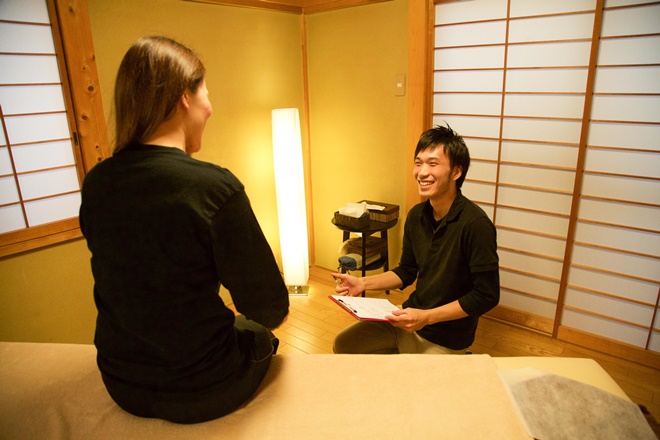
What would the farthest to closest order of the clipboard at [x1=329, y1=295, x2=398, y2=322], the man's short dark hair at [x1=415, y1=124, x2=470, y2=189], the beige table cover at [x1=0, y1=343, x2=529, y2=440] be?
the man's short dark hair at [x1=415, y1=124, x2=470, y2=189]
the clipboard at [x1=329, y1=295, x2=398, y2=322]
the beige table cover at [x1=0, y1=343, x2=529, y2=440]

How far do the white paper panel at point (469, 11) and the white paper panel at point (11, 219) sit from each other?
2.65m

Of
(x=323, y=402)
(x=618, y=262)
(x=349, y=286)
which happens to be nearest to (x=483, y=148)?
(x=618, y=262)

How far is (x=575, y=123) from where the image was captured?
2.39 m

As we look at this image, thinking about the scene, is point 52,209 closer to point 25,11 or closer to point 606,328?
point 25,11

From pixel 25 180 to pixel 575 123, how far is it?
114 inches

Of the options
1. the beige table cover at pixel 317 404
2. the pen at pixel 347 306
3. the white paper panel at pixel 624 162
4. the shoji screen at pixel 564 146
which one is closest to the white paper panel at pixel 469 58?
the shoji screen at pixel 564 146

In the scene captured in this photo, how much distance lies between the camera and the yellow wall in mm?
2379

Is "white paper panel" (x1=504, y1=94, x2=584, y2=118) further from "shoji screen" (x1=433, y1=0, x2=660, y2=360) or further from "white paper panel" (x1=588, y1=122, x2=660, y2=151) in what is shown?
"white paper panel" (x1=588, y1=122, x2=660, y2=151)

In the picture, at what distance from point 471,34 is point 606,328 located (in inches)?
75.5

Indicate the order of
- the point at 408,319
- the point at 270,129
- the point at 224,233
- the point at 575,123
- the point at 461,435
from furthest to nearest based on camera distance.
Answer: the point at 270,129 < the point at 575,123 < the point at 408,319 < the point at 461,435 < the point at 224,233

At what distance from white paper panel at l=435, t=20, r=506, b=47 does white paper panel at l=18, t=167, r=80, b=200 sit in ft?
7.73

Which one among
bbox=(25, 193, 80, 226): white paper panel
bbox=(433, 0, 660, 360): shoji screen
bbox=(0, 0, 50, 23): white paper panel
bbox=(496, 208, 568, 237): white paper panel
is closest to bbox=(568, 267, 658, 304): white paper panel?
bbox=(433, 0, 660, 360): shoji screen

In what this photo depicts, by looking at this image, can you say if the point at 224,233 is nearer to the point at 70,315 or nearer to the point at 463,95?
the point at 70,315

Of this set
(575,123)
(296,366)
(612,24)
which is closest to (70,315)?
(296,366)
